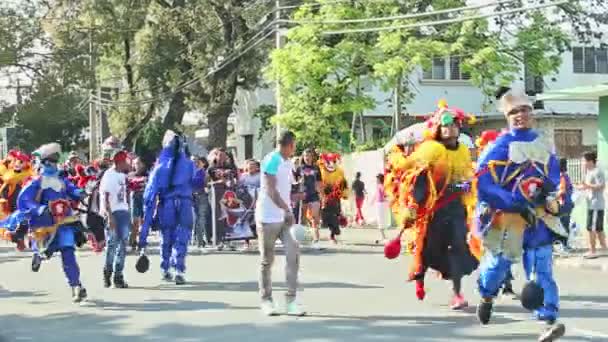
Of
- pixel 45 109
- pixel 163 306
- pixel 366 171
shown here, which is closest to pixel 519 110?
pixel 163 306

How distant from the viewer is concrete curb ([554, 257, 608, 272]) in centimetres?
1502

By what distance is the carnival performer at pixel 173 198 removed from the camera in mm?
12711

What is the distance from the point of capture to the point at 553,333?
7.39 meters

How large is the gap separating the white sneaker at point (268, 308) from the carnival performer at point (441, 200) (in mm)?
1451

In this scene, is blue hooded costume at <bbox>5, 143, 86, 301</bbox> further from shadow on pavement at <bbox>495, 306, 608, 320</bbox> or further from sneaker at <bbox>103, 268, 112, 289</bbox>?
shadow on pavement at <bbox>495, 306, 608, 320</bbox>

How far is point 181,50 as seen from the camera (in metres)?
40.5

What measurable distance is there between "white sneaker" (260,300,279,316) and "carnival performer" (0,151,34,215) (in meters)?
7.80

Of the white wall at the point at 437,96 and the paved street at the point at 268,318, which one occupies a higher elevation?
the white wall at the point at 437,96

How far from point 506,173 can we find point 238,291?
5.00m

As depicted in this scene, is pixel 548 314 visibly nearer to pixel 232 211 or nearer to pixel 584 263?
pixel 584 263

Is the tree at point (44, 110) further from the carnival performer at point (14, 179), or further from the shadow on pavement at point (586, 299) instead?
the shadow on pavement at point (586, 299)

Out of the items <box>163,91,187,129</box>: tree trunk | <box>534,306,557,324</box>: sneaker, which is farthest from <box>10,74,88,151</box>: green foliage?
<box>534,306,557,324</box>: sneaker

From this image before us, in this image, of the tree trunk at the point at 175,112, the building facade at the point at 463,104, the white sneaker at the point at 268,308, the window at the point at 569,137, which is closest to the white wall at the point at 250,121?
the building facade at the point at 463,104

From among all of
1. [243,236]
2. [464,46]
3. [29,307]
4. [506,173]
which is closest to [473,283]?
[506,173]
